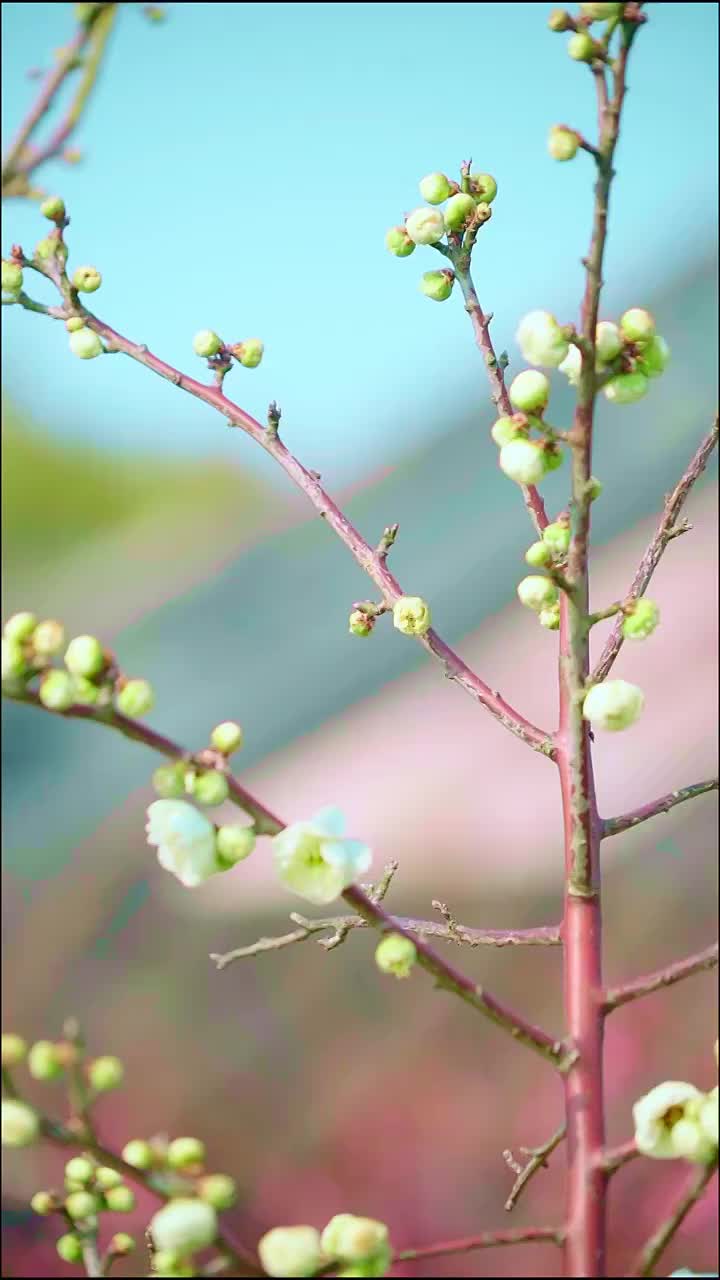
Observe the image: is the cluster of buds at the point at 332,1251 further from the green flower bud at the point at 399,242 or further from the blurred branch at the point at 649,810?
the green flower bud at the point at 399,242

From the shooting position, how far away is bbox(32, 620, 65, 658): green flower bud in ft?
0.89

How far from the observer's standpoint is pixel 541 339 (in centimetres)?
30

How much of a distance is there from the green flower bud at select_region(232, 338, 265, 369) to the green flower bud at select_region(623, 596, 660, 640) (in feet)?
0.75

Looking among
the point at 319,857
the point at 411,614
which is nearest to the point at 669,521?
the point at 411,614

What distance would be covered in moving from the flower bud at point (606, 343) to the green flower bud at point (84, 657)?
153 millimetres

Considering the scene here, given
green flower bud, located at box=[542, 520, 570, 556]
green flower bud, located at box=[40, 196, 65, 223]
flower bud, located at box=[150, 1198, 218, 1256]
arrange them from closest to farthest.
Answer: flower bud, located at box=[150, 1198, 218, 1256] < green flower bud, located at box=[542, 520, 570, 556] < green flower bud, located at box=[40, 196, 65, 223]

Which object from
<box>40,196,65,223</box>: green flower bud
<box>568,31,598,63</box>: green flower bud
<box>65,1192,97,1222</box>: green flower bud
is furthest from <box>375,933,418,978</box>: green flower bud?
<box>40,196,65,223</box>: green flower bud

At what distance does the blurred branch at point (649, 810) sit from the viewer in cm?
36

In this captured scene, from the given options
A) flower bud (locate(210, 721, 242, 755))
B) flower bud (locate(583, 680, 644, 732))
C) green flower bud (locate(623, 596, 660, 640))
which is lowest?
flower bud (locate(583, 680, 644, 732))

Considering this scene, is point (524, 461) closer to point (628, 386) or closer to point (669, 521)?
point (628, 386)

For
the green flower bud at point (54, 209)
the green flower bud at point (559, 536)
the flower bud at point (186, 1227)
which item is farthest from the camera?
the green flower bud at point (54, 209)

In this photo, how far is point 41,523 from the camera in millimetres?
3102

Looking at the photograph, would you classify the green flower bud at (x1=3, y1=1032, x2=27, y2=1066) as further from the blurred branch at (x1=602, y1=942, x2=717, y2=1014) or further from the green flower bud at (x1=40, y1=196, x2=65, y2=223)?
the green flower bud at (x1=40, y1=196, x2=65, y2=223)

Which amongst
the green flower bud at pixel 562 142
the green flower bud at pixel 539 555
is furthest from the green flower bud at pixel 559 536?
the green flower bud at pixel 562 142
